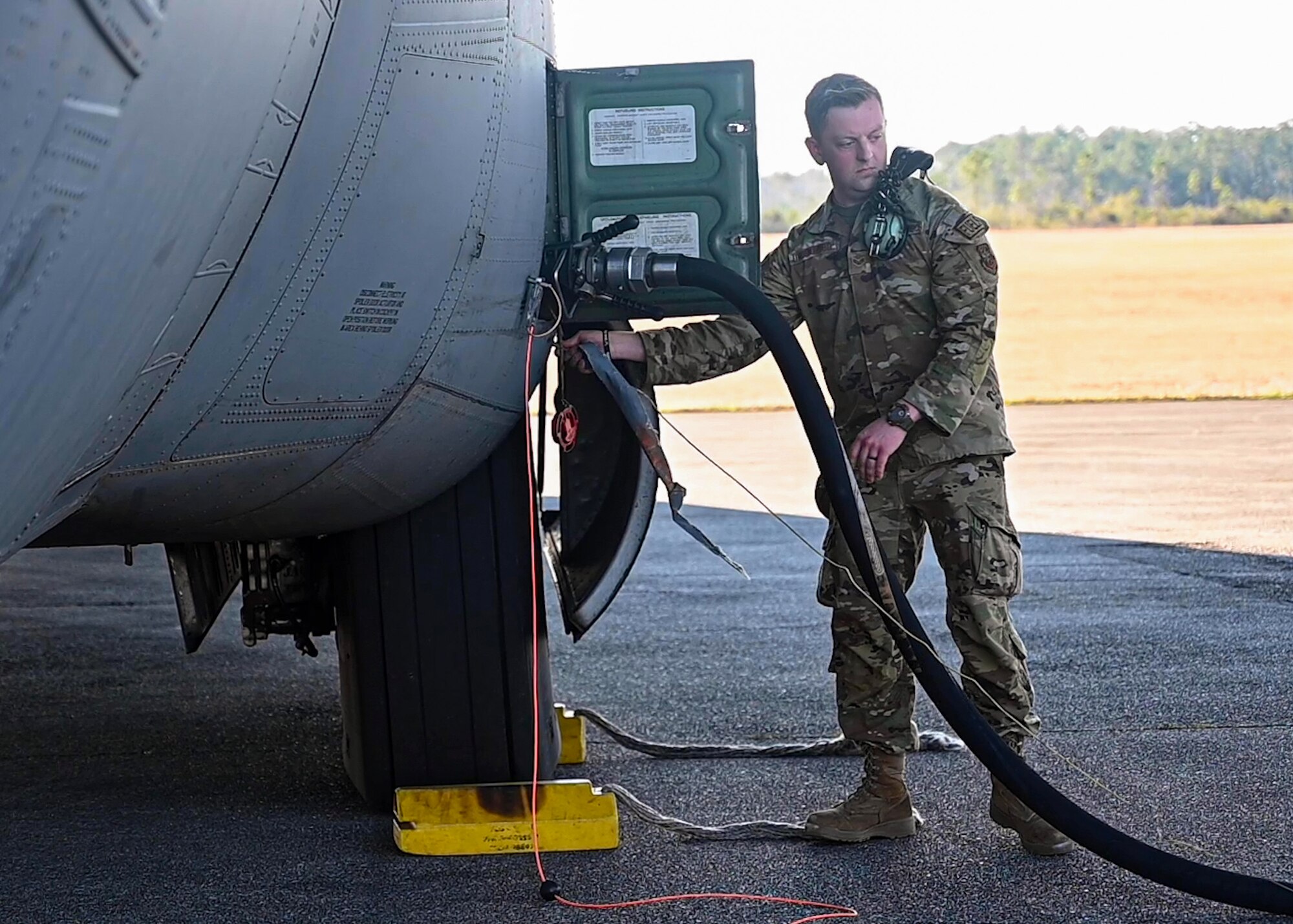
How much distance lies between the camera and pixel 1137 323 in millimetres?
37562

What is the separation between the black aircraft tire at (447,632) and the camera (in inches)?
159

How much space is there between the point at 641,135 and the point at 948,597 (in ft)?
4.42

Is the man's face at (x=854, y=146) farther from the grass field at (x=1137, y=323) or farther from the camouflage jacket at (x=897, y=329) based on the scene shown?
the grass field at (x=1137, y=323)

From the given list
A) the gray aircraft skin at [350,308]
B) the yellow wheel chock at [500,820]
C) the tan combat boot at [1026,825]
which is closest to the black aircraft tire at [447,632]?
the gray aircraft skin at [350,308]

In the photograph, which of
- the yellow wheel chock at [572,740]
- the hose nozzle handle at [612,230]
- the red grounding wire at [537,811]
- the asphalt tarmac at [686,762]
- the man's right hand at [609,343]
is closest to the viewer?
the red grounding wire at [537,811]

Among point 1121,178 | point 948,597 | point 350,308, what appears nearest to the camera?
point 350,308

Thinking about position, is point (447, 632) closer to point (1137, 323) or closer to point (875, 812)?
point (875, 812)

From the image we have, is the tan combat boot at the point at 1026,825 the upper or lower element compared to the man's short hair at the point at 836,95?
lower

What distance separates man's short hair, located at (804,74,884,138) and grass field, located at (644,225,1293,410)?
9.37 metres

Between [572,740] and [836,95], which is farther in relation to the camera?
[572,740]

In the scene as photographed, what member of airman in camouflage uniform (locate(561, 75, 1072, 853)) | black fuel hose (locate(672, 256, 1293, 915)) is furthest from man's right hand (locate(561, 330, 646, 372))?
black fuel hose (locate(672, 256, 1293, 915))

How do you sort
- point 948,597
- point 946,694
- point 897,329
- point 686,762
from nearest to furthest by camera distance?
1. point 946,694
2. point 948,597
3. point 897,329
4. point 686,762

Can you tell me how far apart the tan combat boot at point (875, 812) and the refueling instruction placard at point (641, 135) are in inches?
62.3

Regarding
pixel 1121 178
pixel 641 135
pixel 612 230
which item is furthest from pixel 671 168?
pixel 1121 178
